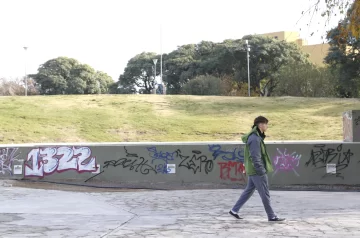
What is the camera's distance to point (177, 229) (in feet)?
23.1

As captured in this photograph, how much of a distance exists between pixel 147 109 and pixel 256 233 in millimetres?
26979

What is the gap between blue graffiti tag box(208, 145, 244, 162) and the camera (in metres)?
14.1

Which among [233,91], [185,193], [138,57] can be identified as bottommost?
[185,193]

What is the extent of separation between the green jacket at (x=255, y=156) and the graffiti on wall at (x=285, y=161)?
654 cm

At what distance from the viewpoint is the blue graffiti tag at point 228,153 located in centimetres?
1405

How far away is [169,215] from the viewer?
27.7 feet

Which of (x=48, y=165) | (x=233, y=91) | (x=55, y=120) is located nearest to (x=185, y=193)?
(x=48, y=165)

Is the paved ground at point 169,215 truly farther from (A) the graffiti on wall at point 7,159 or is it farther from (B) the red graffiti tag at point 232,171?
(A) the graffiti on wall at point 7,159

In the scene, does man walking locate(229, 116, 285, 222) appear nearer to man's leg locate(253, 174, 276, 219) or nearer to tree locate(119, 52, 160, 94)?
man's leg locate(253, 174, 276, 219)

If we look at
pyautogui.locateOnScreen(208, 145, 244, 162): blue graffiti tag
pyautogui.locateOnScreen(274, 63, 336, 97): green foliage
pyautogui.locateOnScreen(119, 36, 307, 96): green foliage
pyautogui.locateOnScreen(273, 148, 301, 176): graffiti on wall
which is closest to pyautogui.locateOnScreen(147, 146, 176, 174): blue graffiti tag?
pyautogui.locateOnScreen(208, 145, 244, 162): blue graffiti tag

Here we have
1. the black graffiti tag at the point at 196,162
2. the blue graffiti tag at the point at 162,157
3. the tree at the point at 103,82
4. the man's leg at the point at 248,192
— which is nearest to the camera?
the man's leg at the point at 248,192

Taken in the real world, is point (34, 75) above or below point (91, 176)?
above

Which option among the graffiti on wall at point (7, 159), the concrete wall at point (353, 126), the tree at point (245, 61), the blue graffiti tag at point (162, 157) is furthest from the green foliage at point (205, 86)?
the graffiti on wall at point (7, 159)

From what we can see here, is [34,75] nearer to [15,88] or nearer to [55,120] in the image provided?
[15,88]
